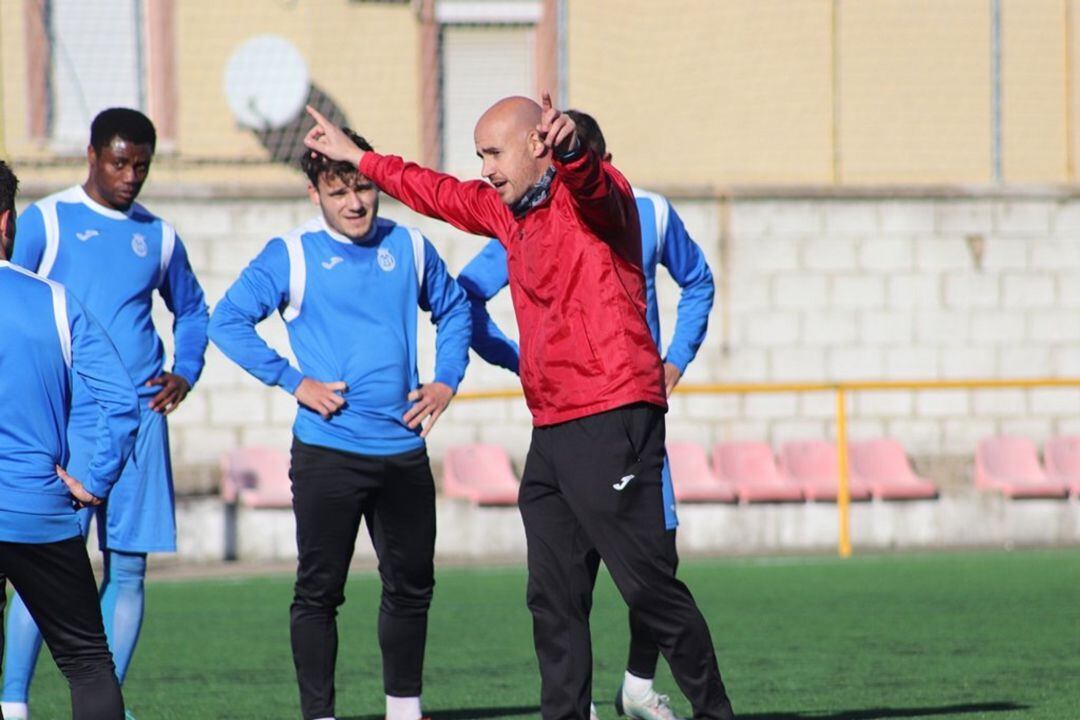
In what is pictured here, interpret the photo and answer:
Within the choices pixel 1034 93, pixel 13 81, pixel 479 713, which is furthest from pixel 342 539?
pixel 1034 93

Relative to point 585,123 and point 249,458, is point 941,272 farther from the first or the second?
point 585,123

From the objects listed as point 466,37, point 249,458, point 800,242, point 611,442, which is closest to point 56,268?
point 611,442

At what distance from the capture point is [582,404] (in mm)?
4980

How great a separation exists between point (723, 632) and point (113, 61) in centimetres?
940

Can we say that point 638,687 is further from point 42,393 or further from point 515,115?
point 42,393

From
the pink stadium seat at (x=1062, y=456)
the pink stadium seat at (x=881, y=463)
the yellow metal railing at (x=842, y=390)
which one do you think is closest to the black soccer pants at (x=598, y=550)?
the yellow metal railing at (x=842, y=390)

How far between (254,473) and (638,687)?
821 centimetres

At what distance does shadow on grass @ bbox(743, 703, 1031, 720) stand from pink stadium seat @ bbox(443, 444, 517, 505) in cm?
736

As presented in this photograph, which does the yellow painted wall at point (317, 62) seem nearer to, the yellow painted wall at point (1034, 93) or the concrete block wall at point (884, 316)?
the concrete block wall at point (884, 316)

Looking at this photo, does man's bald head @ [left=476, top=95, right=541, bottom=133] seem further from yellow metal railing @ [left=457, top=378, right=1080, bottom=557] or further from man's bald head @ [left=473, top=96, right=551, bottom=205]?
yellow metal railing @ [left=457, top=378, right=1080, bottom=557]

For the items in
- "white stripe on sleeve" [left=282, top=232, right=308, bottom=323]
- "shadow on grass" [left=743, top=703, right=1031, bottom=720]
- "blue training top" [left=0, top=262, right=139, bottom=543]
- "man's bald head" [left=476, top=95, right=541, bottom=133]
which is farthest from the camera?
"shadow on grass" [left=743, top=703, right=1031, bottom=720]

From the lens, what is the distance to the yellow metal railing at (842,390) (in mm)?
13859

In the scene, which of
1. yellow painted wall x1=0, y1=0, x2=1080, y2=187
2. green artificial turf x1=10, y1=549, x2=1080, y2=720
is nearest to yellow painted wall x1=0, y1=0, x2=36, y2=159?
yellow painted wall x1=0, y1=0, x2=1080, y2=187

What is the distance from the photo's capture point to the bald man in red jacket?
4926 millimetres
